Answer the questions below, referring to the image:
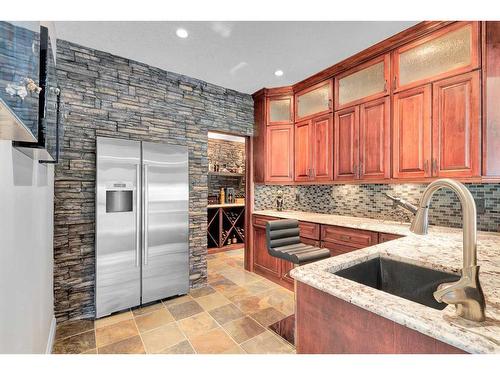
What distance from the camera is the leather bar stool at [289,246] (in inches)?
75.1

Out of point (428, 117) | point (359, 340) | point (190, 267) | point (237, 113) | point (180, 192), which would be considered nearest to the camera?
point (359, 340)

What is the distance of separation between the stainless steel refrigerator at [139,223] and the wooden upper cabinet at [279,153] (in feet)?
4.18

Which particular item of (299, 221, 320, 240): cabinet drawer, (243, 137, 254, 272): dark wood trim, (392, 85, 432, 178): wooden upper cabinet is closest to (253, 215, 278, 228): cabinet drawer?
(243, 137, 254, 272): dark wood trim

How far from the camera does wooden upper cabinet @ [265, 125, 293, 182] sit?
3.37 metres

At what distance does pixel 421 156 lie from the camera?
7.06 feet

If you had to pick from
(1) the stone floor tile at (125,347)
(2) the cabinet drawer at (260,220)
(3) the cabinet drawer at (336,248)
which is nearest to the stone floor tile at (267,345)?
(1) the stone floor tile at (125,347)

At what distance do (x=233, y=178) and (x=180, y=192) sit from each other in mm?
2716

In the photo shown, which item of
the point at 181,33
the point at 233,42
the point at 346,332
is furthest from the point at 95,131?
the point at 346,332

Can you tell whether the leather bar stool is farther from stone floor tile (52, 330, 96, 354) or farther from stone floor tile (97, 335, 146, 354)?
stone floor tile (52, 330, 96, 354)

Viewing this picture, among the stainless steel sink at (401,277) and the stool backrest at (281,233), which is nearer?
the stainless steel sink at (401,277)

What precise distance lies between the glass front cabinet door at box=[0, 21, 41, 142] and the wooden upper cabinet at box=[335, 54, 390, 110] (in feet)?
8.94

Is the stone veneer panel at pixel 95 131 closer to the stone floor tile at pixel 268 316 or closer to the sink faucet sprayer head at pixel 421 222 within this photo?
the stone floor tile at pixel 268 316

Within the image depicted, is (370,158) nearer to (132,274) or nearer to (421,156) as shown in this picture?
(421,156)
